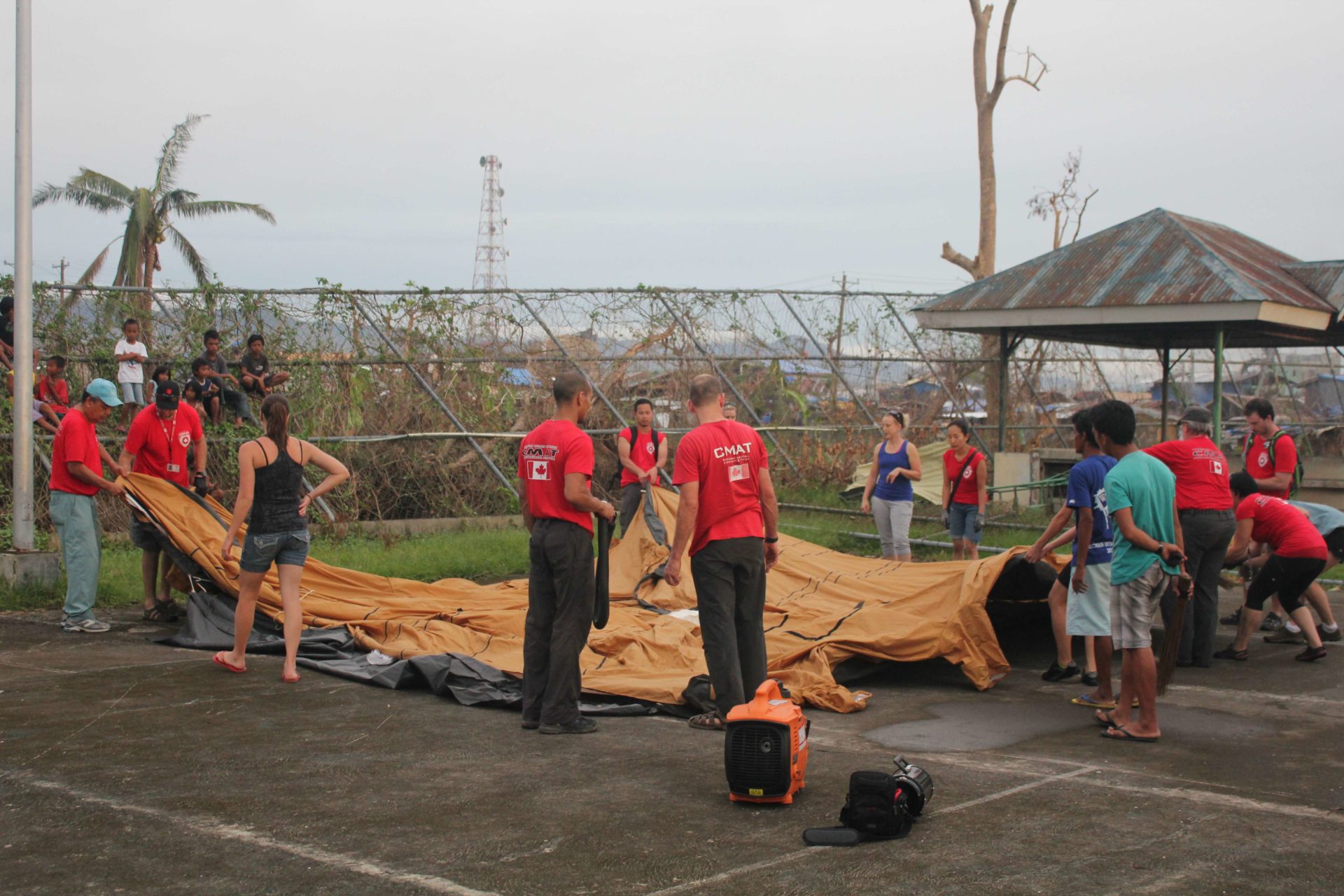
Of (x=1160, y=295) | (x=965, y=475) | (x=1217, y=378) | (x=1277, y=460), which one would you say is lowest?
(x=965, y=475)

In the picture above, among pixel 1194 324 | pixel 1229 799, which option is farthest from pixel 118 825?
pixel 1194 324

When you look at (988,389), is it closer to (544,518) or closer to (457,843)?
(544,518)

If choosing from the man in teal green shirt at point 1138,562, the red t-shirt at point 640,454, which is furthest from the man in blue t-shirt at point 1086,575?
the red t-shirt at point 640,454

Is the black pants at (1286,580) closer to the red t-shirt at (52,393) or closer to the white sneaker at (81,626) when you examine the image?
the white sneaker at (81,626)

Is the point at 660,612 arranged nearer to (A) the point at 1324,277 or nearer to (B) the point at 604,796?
(B) the point at 604,796

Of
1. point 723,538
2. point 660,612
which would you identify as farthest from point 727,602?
point 660,612

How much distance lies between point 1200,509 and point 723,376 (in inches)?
414

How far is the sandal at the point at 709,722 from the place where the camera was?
652 cm

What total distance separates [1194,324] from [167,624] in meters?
12.7

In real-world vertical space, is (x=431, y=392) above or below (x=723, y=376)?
below

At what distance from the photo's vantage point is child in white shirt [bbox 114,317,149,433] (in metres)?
13.5

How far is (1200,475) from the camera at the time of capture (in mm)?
8078

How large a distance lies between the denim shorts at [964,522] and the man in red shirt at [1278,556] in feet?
8.18

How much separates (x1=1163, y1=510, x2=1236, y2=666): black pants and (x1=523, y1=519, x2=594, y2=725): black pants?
4.23 meters
